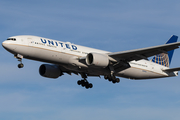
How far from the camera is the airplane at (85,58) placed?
35375mm

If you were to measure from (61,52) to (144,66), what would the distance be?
1254 cm

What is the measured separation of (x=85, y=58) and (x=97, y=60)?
1449 mm

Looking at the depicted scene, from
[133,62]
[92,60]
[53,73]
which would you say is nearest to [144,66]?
[133,62]

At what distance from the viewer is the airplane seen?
35375 millimetres

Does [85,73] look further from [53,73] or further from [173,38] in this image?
[173,38]

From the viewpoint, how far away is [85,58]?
36781mm

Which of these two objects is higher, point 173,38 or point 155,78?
point 173,38

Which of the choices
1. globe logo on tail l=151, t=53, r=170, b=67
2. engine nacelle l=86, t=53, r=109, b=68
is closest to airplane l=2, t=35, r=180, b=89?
engine nacelle l=86, t=53, r=109, b=68

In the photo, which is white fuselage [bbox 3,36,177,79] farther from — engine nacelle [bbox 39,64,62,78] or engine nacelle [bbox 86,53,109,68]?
engine nacelle [bbox 39,64,62,78]

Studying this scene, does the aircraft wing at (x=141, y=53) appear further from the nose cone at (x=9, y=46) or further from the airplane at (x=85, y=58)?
the nose cone at (x=9, y=46)

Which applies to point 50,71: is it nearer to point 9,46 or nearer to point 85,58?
point 85,58

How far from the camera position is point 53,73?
42.6 meters

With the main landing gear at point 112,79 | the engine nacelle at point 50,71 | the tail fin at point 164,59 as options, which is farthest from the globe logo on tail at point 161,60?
the engine nacelle at point 50,71

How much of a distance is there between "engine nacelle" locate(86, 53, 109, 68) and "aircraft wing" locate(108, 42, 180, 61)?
1.69 meters
